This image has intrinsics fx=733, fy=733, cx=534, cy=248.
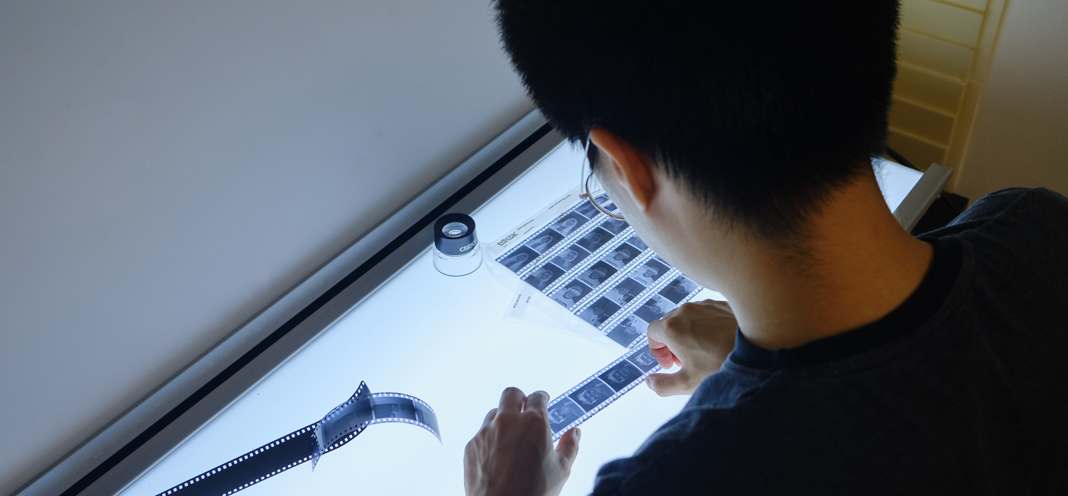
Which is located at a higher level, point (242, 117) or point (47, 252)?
point (242, 117)

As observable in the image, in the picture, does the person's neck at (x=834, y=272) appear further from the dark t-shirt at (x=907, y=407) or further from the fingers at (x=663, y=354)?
the fingers at (x=663, y=354)

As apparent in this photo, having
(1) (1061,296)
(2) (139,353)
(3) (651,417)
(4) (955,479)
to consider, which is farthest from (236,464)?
(1) (1061,296)

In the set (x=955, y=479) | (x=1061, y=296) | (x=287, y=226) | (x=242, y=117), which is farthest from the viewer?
(x=287, y=226)

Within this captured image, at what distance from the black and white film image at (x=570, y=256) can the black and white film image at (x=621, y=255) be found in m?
0.04

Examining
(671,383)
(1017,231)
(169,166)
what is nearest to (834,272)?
(1017,231)

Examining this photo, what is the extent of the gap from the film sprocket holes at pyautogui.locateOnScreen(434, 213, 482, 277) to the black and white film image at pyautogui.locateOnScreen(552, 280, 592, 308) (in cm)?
17

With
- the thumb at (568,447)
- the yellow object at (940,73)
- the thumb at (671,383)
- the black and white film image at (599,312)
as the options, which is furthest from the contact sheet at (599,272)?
the yellow object at (940,73)

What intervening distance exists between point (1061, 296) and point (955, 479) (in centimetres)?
26

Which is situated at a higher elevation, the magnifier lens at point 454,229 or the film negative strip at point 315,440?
the magnifier lens at point 454,229

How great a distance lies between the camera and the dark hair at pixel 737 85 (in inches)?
25.4

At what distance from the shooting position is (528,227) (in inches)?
53.7

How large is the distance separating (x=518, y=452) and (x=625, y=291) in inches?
15.3

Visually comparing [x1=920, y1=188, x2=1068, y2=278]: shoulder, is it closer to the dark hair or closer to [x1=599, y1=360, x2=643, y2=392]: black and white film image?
the dark hair

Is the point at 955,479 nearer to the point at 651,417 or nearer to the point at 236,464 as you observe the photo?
the point at 651,417
